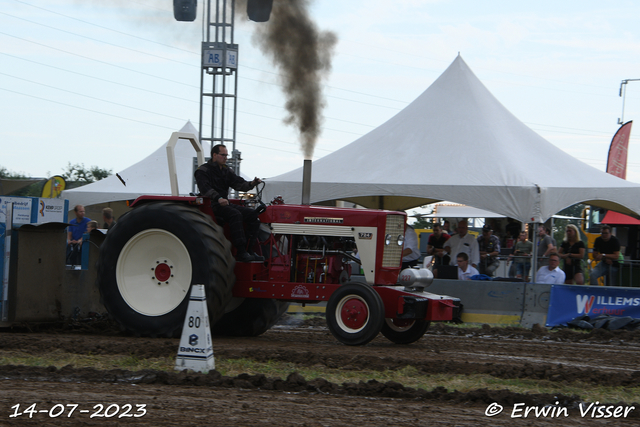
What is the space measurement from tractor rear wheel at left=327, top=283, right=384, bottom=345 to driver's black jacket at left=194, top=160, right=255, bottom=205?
153cm

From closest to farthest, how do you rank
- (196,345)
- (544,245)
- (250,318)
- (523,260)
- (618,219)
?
(196,345)
(250,318)
(544,245)
(523,260)
(618,219)

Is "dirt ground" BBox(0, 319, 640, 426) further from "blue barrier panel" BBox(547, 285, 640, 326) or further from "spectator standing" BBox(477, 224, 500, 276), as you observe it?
"spectator standing" BBox(477, 224, 500, 276)

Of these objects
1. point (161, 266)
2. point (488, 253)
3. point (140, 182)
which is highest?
point (140, 182)

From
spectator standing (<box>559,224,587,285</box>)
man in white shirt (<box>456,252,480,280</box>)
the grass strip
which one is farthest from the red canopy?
the grass strip

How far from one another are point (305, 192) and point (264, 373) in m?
2.59

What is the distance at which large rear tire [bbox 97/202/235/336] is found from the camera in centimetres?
735

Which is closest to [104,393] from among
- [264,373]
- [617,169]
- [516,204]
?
[264,373]

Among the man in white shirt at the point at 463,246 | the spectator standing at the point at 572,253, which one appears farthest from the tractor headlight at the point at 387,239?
the spectator standing at the point at 572,253

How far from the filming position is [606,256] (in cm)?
1210

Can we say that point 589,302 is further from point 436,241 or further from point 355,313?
point 355,313

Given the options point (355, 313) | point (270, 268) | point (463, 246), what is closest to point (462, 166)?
point (463, 246)

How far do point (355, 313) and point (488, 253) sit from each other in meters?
6.66

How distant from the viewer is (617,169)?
1981 cm

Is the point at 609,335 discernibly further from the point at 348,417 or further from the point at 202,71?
the point at 202,71
